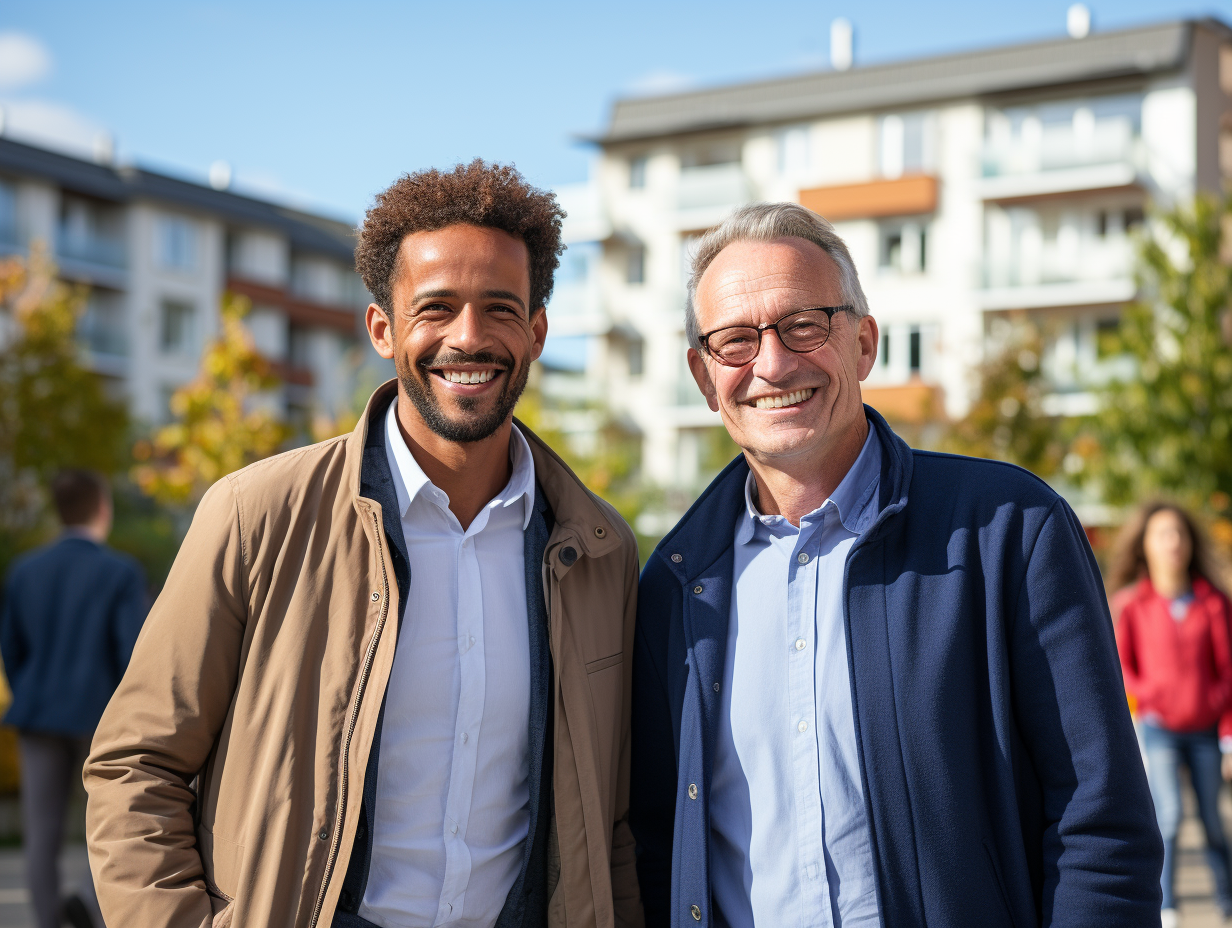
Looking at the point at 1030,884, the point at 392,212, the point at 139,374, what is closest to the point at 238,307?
the point at 392,212

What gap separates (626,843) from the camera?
3447mm

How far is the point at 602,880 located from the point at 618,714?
437mm

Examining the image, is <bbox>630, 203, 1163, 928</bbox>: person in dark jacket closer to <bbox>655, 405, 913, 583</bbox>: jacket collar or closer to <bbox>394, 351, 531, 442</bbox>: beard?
<bbox>655, 405, 913, 583</bbox>: jacket collar

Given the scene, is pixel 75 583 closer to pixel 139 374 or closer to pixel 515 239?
pixel 515 239

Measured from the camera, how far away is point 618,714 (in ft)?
11.2

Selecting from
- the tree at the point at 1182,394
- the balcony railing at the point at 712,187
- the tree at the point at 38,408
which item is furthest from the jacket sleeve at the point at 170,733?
the balcony railing at the point at 712,187

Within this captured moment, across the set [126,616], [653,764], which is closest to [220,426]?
[126,616]

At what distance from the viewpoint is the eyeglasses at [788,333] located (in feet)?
10.5

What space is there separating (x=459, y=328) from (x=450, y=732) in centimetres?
102

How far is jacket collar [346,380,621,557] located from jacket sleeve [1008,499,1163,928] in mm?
1128

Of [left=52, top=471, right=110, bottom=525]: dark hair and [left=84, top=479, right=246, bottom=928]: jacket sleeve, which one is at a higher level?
[left=52, top=471, right=110, bottom=525]: dark hair

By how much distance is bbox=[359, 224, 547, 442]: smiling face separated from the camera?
327cm

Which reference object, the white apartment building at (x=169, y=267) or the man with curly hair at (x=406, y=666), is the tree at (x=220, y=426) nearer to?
the man with curly hair at (x=406, y=666)

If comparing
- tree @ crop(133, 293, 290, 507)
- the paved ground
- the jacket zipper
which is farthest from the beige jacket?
tree @ crop(133, 293, 290, 507)
